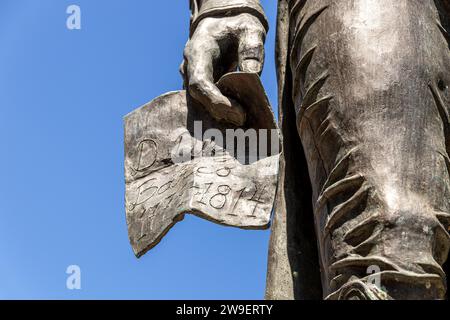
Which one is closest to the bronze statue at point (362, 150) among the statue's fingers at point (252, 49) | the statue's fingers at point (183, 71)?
the statue's fingers at point (252, 49)

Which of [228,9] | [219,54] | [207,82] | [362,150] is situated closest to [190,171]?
[207,82]

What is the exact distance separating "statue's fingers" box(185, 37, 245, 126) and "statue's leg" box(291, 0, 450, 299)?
1.59 ft

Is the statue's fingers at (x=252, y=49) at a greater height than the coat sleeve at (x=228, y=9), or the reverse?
the coat sleeve at (x=228, y=9)

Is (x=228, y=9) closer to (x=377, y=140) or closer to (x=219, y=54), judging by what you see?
(x=219, y=54)

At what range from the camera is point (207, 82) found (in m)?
5.62

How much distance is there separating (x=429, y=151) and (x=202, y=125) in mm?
1440

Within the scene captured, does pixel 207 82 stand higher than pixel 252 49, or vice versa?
pixel 252 49

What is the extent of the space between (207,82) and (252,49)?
0.98ft

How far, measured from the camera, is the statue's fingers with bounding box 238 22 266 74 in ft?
18.8

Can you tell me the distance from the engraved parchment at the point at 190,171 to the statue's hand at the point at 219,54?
0.30ft

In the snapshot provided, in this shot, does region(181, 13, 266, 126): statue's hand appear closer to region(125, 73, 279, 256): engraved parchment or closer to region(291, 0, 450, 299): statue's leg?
region(125, 73, 279, 256): engraved parchment

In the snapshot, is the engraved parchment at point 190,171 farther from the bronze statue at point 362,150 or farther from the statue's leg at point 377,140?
the statue's leg at point 377,140

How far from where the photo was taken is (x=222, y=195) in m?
5.33

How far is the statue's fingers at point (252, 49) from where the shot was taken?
5730mm
